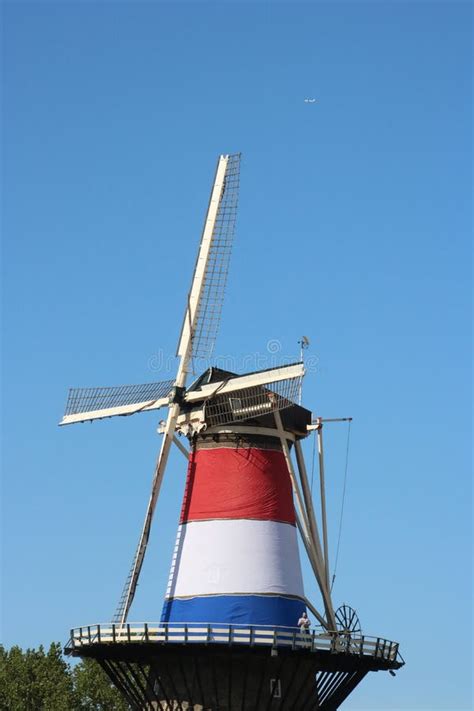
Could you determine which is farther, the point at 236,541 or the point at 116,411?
the point at 116,411

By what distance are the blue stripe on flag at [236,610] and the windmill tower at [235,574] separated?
3 cm

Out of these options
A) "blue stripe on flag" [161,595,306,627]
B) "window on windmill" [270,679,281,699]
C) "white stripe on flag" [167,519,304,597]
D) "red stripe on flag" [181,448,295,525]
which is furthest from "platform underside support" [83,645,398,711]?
"red stripe on flag" [181,448,295,525]

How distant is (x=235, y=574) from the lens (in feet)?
123

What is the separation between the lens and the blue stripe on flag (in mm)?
37125

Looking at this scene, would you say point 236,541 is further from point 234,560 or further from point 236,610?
point 236,610

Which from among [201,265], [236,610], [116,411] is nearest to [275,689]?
[236,610]

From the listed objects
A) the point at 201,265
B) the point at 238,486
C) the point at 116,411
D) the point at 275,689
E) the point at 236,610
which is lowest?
the point at 275,689

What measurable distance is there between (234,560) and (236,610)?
143cm

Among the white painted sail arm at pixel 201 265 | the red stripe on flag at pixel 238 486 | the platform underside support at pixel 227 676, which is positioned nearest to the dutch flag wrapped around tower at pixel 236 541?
the red stripe on flag at pixel 238 486

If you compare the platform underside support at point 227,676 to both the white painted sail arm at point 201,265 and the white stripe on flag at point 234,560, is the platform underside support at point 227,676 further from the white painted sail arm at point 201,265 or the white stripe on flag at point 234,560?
the white painted sail arm at point 201,265

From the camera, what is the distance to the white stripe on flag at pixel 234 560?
37594 millimetres

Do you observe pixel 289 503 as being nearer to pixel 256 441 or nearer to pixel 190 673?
pixel 256 441

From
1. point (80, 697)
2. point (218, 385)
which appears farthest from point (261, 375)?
point (80, 697)

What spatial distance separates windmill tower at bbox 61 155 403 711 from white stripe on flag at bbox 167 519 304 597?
39 millimetres
